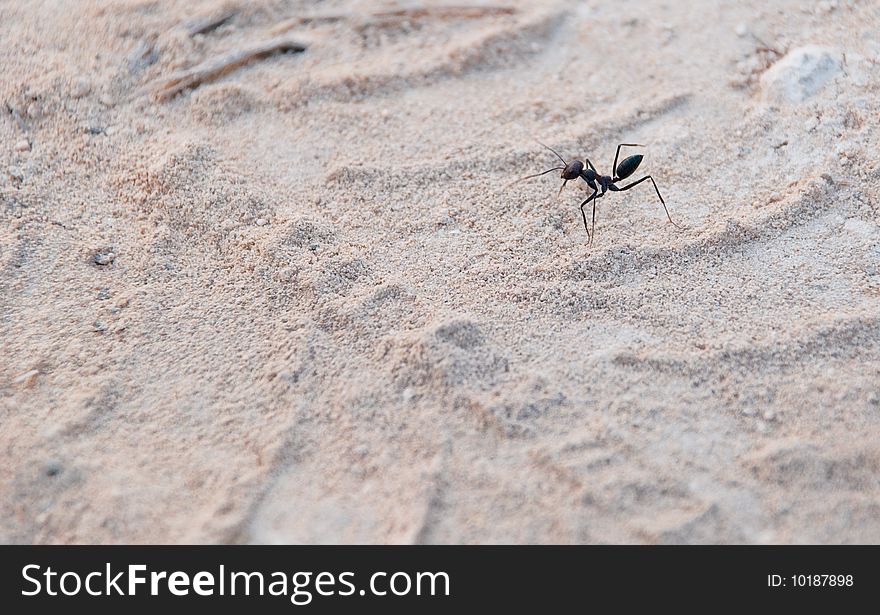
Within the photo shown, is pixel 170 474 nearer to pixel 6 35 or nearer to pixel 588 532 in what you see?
pixel 588 532

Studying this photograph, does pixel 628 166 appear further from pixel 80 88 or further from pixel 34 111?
pixel 34 111

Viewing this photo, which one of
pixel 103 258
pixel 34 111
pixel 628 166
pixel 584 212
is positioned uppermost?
pixel 34 111

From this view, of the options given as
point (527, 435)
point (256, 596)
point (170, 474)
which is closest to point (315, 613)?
point (256, 596)

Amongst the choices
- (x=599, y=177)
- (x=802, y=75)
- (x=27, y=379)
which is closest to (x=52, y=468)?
(x=27, y=379)

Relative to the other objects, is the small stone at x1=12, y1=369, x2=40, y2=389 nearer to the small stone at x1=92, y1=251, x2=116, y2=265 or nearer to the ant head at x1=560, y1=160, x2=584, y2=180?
the small stone at x1=92, y1=251, x2=116, y2=265

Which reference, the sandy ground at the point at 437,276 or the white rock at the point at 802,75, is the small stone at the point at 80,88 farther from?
the white rock at the point at 802,75

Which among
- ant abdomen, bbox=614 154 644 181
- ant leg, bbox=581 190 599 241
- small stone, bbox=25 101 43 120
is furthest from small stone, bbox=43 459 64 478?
ant abdomen, bbox=614 154 644 181
